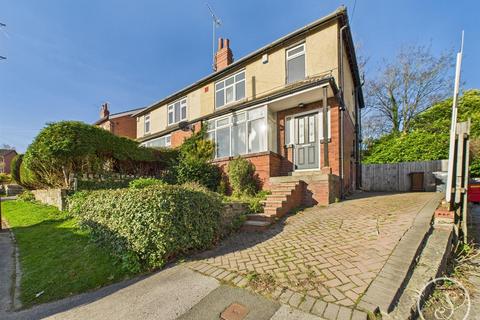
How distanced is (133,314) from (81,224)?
4145 millimetres

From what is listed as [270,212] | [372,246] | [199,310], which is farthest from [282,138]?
[199,310]

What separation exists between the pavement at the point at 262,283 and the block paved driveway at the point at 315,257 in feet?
0.04

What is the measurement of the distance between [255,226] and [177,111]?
12795mm

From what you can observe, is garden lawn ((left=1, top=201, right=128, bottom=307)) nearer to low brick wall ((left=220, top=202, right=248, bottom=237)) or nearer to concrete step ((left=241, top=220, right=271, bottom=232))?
low brick wall ((left=220, top=202, right=248, bottom=237))

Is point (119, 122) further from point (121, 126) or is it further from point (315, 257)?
point (315, 257)

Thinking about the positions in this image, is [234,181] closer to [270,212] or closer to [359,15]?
[270,212]

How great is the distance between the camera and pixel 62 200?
789 centimetres

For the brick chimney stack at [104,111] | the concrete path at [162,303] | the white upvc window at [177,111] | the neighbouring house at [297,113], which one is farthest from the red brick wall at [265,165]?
the brick chimney stack at [104,111]

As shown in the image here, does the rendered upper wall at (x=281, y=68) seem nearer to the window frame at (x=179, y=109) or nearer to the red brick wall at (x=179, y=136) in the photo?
the window frame at (x=179, y=109)

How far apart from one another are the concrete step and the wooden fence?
11108 mm

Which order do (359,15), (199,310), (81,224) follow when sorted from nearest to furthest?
(199,310) → (81,224) → (359,15)

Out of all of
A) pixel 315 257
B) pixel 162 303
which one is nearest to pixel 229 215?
pixel 315 257

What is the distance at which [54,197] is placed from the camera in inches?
343

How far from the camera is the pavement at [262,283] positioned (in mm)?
2607
